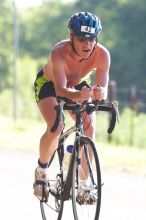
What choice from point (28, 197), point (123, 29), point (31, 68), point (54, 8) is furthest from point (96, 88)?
point (54, 8)

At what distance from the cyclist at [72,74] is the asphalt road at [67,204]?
1.10 meters

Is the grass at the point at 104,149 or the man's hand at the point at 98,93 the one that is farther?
the grass at the point at 104,149

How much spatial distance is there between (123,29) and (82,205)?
75.2 metres

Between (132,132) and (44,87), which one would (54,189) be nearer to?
(44,87)

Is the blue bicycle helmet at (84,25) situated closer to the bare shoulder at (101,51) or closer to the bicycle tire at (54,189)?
the bare shoulder at (101,51)

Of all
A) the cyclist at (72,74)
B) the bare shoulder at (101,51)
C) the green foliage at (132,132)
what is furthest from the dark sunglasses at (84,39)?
the green foliage at (132,132)

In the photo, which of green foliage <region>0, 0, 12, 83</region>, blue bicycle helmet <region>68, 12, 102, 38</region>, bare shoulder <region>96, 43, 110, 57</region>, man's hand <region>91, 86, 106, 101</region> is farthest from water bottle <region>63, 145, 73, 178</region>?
green foliage <region>0, 0, 12, 83</region>

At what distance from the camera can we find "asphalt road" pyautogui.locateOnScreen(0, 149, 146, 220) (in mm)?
8578

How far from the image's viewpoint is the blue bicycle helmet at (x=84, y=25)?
680 centimetres

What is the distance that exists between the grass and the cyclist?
578cm

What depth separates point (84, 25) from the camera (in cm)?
681

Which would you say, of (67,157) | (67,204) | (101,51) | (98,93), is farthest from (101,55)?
(67,204)

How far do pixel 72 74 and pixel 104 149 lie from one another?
9505 millimetres

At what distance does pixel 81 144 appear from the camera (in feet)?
22.1
